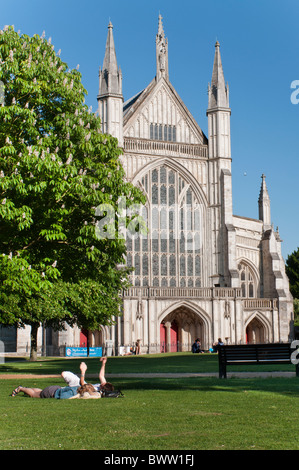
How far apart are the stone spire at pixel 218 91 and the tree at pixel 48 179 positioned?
110ft

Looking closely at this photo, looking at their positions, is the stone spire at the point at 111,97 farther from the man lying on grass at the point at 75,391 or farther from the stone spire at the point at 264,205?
the man lying on grass at the point at 75,391

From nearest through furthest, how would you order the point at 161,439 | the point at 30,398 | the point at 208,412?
the point at 161,439 < the point at 208,412 < the point at 30,398

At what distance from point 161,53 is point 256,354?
41.2 m

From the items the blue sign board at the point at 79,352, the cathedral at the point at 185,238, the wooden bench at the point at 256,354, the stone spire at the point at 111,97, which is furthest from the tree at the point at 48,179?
the stone spire at the point at 111,97

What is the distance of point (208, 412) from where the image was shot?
30.1 ft

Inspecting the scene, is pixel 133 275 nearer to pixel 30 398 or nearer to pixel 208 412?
pixel 30 398

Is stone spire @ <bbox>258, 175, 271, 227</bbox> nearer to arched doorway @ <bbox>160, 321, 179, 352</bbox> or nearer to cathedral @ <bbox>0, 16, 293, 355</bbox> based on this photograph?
cathedral @ <bbox>0, 16, 293, 355</bbox>

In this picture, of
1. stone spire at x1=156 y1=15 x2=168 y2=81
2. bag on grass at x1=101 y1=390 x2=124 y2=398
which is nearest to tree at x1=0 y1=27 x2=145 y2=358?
bag on grass at x1=101 y1=390 x2=124 y2=398

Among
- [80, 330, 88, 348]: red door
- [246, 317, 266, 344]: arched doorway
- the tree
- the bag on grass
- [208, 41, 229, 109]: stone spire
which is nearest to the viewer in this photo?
the bag on grass

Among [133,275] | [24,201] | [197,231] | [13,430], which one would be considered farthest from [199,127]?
[13,430]

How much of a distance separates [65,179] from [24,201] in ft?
4.26

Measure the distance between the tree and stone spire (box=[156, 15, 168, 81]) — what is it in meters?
33.5

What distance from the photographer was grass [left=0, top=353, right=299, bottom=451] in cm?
691

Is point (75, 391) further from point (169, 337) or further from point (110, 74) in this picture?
point (110, 74)
